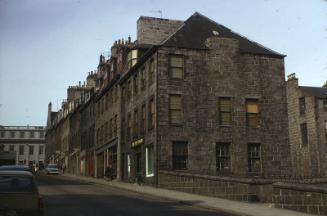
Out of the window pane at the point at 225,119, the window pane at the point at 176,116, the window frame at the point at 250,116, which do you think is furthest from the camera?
the window frame at the point at 250,116

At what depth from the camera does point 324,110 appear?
4991 cm

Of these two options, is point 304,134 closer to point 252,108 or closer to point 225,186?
point 252,108

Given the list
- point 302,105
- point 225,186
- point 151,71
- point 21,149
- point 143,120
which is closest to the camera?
point 225,186

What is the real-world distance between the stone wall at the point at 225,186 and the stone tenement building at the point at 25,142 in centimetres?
10776

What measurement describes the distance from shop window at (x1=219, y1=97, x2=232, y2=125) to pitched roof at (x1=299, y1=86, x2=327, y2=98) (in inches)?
714

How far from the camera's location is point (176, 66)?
35.2m

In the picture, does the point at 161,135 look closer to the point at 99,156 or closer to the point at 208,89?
the point at 208,89

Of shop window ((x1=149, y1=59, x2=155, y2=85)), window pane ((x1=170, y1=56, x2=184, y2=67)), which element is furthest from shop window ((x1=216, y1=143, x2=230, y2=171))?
shop window ((x1=149, y1=59, x2=155, y2=85))

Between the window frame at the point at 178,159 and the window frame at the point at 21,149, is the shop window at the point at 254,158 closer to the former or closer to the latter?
the window frame at the point at 178,159

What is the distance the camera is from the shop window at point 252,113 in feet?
119

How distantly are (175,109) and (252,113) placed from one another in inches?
239

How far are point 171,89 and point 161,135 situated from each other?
342 centimetres

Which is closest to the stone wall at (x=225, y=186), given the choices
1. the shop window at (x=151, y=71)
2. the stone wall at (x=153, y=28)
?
the shop window at (x=151, y=71)

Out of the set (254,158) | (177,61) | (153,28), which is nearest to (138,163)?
(177,61)
